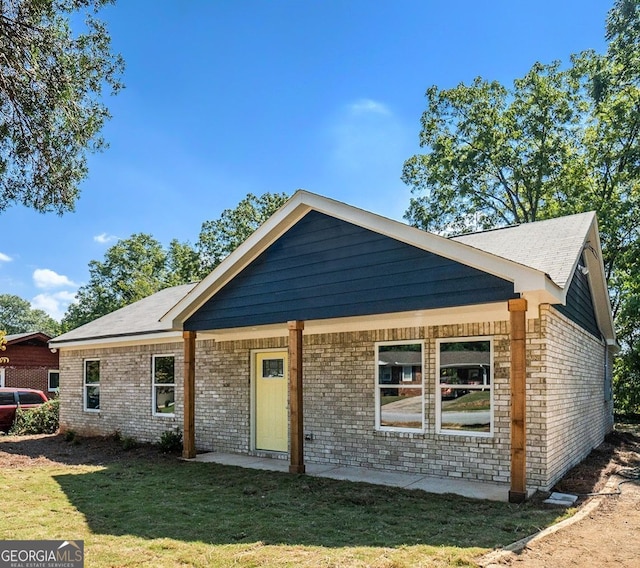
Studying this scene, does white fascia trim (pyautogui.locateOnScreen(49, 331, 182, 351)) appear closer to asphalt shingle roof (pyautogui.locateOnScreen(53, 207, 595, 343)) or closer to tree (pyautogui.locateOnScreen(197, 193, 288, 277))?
asphalt shingle roof (pyautogui.locateOnScreen(53, 207, 595, 343))

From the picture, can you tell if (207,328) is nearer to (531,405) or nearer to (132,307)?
(531,405)

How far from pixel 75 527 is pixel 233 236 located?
36459 millimetres

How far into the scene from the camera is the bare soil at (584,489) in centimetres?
505

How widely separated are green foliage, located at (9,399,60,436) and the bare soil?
0.99 m

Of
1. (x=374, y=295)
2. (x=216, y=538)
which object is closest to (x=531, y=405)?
(x=374, y=295)

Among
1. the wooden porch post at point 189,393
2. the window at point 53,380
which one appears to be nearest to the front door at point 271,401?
the wooden porch post at point 189,393

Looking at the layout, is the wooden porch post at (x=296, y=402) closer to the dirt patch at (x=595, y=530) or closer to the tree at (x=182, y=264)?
the dirt patch at (x=595, y=530)

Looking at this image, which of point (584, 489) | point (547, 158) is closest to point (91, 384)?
point (584, 489)

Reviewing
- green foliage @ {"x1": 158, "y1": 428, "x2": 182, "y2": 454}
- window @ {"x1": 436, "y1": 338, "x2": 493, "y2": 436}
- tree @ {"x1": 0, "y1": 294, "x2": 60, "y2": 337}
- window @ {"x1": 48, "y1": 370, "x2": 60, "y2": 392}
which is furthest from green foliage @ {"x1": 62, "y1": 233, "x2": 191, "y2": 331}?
tree @ {"x1": 0, "y1": 294, "x2": 60, "y2": 337}

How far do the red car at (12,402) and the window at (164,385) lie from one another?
6987mm

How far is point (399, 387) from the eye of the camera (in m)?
9.51

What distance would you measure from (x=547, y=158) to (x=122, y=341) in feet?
72.9

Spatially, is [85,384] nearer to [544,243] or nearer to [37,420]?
[37,420]

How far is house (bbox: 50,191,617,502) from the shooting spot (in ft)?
25.1
